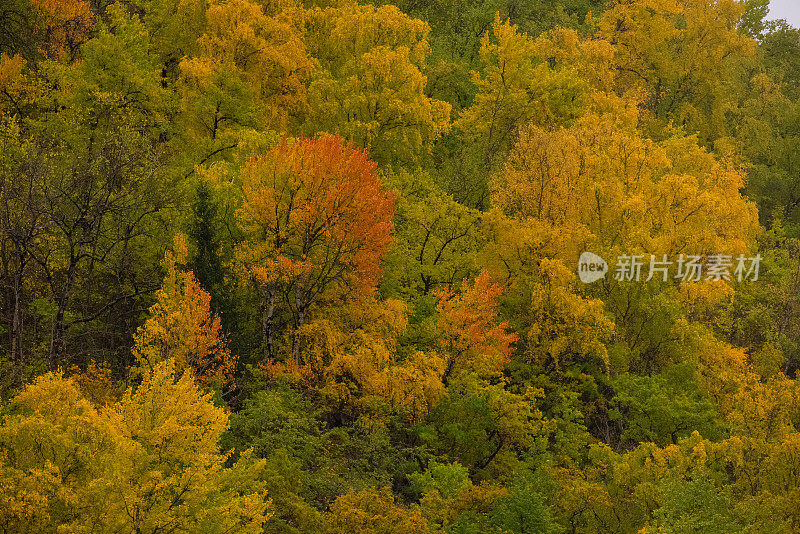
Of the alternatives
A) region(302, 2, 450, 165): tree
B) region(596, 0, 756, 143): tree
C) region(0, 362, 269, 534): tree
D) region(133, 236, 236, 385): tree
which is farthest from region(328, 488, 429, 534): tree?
region(596, 0, 756, 143): tree

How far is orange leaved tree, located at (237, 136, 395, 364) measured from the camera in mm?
34188

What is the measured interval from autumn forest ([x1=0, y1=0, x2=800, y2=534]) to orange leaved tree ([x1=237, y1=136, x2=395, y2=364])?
12cm

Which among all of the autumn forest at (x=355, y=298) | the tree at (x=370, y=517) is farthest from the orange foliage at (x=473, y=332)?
the tree at (x=370, y=517)

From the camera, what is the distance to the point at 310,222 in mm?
34594

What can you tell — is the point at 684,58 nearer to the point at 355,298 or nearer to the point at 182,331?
the point at 355,298

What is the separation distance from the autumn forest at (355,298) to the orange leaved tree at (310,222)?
118mm

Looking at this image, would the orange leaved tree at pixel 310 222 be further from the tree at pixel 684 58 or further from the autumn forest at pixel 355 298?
the tree at pixel 684 58

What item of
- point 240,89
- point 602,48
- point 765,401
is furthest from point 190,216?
point 602,48

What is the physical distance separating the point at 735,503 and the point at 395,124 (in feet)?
84.7

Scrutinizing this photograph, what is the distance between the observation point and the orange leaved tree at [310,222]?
3419 centimetres

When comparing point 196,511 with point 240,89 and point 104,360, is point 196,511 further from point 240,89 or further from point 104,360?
point 240,89

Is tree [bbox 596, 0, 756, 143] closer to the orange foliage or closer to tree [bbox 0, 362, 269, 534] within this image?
the orange foliage

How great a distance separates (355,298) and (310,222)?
3406mm

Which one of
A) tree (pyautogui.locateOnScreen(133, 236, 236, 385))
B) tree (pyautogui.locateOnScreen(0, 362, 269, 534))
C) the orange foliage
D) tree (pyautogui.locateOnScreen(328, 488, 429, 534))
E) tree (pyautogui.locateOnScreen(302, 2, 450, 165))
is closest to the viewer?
tree (pyautogui.locateOnScreen(0, 362, 269, 534))
